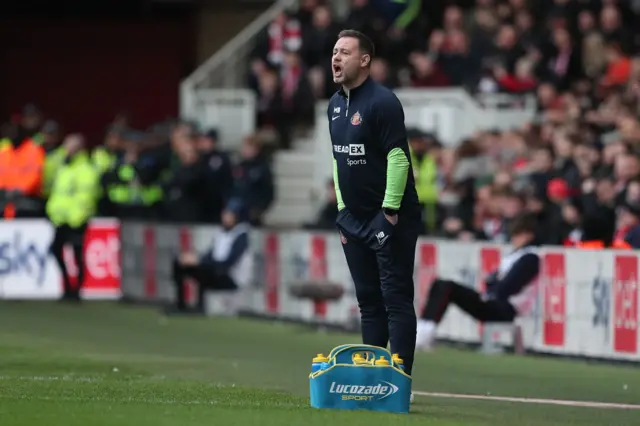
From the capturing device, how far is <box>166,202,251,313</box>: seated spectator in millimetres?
21594

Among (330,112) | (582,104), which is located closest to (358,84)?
(330,112)

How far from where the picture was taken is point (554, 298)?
55.1 ft

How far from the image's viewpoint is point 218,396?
37.2 ft

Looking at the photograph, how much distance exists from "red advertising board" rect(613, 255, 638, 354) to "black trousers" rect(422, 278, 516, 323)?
4.24 feet

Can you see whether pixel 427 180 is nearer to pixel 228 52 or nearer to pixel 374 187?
pixel 228 52

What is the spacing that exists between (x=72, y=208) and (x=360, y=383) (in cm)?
1426

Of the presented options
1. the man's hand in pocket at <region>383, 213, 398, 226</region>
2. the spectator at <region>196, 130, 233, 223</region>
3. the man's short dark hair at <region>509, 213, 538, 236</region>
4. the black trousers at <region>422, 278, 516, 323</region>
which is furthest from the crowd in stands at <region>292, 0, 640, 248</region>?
the man's hand in pocket at <region>383, 213, 398, 226</region>

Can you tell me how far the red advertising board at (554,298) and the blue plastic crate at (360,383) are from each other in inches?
259

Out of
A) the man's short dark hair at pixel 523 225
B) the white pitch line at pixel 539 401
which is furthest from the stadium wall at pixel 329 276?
the white pitch line at pixel 539 401

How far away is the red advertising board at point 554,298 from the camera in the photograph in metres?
16.7

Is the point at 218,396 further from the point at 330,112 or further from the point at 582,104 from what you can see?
the point at 582,104

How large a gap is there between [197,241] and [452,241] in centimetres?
566

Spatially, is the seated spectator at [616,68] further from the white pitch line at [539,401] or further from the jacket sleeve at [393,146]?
the jacket sleeve at [393,146]

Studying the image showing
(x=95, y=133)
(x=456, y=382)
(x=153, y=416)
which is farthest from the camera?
(x=95, y=133)
